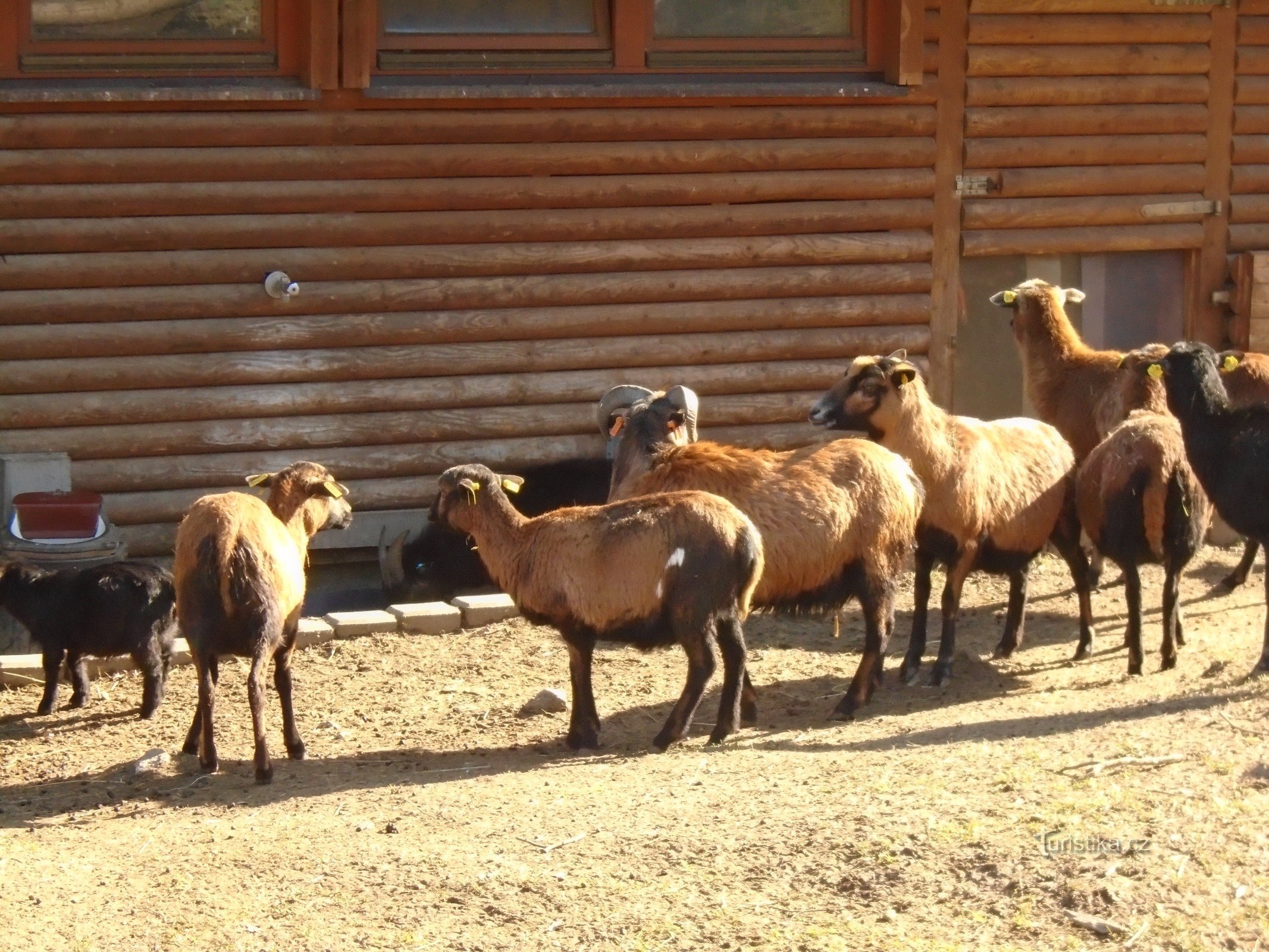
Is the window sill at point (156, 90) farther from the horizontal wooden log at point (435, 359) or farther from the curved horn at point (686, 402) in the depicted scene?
the curved horn at point (686, 402)

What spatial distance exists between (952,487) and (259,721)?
13.3ft

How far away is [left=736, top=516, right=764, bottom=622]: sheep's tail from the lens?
26.2 ft

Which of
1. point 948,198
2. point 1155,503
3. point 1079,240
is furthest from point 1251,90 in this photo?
point 1155,503

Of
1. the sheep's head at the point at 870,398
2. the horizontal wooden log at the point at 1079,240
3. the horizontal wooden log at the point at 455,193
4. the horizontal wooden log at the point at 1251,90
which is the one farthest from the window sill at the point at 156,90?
the horizontal wooden log at the point at 1251,90

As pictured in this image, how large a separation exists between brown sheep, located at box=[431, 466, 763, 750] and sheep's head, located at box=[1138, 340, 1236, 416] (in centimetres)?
275

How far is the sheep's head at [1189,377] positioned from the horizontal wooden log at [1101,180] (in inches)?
141

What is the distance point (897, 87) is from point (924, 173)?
0.72 meters

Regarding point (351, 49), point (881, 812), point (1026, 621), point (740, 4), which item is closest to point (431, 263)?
point (351, 49)

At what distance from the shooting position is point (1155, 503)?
31.2ft

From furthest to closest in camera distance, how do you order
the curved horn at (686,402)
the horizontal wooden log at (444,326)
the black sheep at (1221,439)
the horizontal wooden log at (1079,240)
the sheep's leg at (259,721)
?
the horizontal wooden log at (1079,240) → the horizontal wooden log at (444,326) → the curved horn at (686,402) → the black sheep at (1221,439) → the sheep's leg at (259,721)

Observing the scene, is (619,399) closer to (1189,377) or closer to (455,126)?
(455,126)

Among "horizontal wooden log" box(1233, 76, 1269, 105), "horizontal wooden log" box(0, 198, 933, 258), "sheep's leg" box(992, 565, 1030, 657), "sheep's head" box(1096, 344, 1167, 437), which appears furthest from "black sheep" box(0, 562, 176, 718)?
"horizontal wooden log" box(1233, 76, 1269, 105)

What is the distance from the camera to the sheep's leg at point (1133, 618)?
942cm

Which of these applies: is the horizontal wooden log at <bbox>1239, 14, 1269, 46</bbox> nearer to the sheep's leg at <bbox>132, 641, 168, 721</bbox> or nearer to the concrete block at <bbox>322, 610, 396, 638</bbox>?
the concrete block at <bbox>322, 610, 396, 638</bbox>
